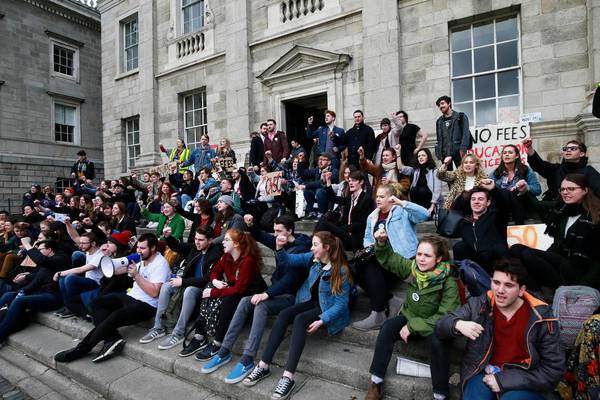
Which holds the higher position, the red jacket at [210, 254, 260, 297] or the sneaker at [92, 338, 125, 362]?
the red jacket at [210, 254, 260, 297]

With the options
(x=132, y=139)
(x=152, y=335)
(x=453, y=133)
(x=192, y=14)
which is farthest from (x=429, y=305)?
(x=132, y=139)

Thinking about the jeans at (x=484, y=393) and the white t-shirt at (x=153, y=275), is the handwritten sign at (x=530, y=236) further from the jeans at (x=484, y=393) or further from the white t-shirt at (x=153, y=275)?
the white t-shirt at (x=153, y=275)

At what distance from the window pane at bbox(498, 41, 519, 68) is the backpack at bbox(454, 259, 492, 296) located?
270 inches

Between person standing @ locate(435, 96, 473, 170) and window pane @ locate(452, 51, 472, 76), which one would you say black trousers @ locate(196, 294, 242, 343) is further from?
window pane @ locate(452, 51, 472, 76)

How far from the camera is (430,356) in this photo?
9.55ft

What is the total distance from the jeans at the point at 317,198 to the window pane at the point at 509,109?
4609mm

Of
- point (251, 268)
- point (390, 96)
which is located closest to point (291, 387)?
point (251, 268)

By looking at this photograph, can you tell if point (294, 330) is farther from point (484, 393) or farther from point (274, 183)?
point (274, 183)

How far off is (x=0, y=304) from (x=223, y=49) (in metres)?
9.91

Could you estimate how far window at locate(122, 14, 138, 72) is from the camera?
16188 mm

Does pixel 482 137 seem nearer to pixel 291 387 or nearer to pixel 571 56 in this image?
pixel 571 56

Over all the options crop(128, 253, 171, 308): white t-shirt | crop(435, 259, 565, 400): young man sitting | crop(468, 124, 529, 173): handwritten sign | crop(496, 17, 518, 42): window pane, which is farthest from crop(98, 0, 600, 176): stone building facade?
crop(128, 253, 171, 308): white t-shirt

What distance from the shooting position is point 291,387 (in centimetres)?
333

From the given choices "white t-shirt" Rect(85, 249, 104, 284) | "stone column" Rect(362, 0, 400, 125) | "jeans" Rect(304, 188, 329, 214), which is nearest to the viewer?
"white t-shirt" Rect(85, 249, 104, 284)
